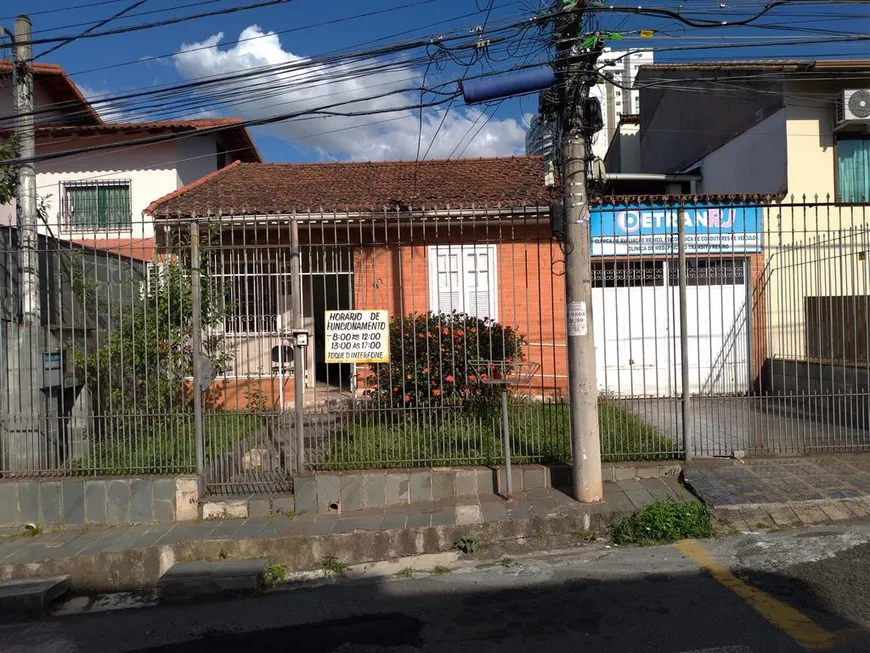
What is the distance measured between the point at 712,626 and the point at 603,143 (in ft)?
73.2

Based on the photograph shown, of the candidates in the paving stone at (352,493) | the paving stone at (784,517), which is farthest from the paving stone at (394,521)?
the paving stone at (784,517)

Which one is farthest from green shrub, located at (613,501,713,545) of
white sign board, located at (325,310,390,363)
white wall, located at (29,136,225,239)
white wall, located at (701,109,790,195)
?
white wall, located at (29,136,225,239)

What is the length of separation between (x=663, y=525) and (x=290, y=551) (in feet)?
9.97

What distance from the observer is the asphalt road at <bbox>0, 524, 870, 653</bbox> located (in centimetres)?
384

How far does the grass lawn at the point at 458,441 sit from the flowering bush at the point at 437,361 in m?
0.20

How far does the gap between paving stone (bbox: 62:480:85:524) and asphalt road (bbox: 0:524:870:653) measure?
56.5 inches

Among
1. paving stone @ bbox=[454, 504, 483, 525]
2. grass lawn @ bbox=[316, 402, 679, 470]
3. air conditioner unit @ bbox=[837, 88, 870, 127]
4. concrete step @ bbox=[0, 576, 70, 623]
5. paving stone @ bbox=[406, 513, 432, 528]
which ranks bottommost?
concrete step @ bbox=[0, 576, 70, 623]

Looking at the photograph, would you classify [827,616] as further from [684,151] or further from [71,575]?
[684,151]

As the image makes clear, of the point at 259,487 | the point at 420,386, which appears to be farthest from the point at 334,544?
the point at 420,386

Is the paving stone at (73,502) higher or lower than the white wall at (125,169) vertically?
lower

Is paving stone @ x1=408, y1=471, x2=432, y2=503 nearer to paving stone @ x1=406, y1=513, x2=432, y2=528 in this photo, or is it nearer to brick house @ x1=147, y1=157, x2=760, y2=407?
paving stone @ x1=406, y1=513, x2=432, y2=528

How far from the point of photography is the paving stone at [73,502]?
6.04 meters

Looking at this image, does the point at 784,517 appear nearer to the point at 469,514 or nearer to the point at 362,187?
the point at 469,514

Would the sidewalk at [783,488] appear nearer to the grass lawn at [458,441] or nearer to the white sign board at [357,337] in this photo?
the grass lawn at [458,441]
